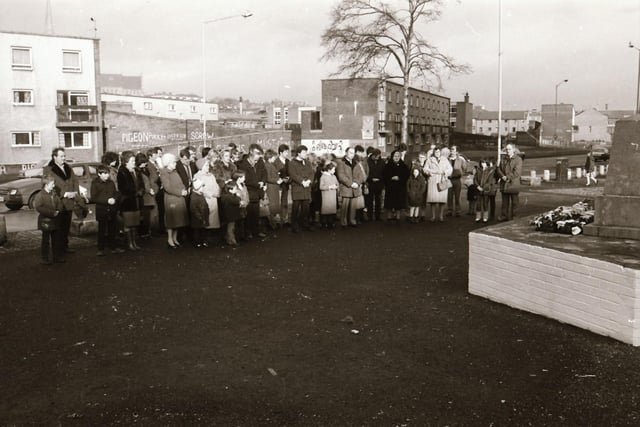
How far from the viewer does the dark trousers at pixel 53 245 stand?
11.0 meters

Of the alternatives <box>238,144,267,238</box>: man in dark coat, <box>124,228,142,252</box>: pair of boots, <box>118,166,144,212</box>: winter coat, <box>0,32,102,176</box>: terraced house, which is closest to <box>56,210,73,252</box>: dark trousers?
<box>118,166,144,212</box>: winter coat

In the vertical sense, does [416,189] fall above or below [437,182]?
below

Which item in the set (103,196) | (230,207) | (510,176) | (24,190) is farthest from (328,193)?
(24,190)

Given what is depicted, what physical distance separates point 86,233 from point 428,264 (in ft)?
27.0

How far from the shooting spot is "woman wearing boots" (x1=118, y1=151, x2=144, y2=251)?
12094 mm

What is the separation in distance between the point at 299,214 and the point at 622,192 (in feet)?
26.3

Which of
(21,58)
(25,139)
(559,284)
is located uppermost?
(21,58)

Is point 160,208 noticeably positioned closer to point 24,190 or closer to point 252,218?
point 252,218

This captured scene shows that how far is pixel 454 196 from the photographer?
1745 centimetres

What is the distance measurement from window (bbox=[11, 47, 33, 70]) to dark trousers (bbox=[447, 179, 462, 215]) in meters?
43.7

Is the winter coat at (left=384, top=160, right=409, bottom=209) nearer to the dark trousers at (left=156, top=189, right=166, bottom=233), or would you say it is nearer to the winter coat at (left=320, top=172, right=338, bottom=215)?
the winter coat at (left=320, top=172, right=338, bottom=215)

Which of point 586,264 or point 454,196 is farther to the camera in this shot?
point 454,196

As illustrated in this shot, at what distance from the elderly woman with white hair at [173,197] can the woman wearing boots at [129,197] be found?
554 millimetres

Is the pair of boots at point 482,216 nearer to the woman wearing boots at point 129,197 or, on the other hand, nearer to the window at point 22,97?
the woman wearing boots at point 129,197
